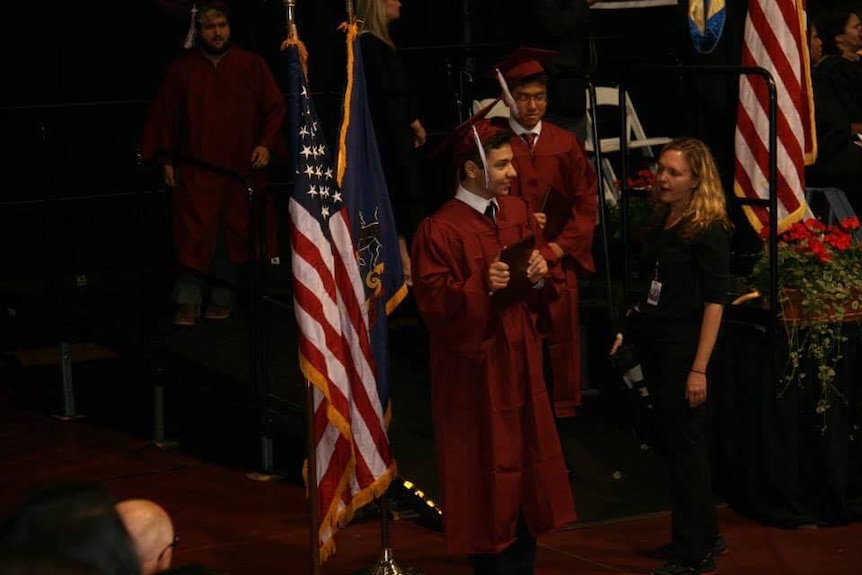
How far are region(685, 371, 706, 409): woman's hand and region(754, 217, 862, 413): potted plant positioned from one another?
0.82 metres

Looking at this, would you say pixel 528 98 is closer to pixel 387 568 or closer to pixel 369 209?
pixel 369 209

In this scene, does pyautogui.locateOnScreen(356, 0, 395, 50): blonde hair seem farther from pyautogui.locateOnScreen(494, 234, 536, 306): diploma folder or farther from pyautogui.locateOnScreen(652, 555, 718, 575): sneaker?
pyautogui.locateOnScreen(652, 555, 718, 575): sneaker

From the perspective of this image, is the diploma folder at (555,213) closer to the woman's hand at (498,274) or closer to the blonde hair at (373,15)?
the blonde hair at (373,15)

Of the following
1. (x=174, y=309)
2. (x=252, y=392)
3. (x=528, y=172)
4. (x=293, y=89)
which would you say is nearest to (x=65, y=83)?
(x=174, y=309)

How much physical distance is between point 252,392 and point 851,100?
14.2ft

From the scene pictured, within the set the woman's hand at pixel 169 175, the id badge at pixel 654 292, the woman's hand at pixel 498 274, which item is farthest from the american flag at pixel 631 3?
the woman's hand at pixel 498 274

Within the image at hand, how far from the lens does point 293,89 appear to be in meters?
6.96

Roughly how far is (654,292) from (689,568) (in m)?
1.29

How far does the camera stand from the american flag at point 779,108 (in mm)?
9508

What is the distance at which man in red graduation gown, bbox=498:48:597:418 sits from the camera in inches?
328

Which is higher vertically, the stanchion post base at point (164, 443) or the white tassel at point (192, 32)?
the white tassel at point (192, 32)

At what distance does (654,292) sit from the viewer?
25.9ft

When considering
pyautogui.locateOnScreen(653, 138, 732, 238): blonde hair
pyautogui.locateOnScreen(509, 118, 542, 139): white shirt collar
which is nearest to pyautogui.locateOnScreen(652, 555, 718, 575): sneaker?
Result: pyautogui.locateOnScreen(653, 138, 732, 238): blonde hair

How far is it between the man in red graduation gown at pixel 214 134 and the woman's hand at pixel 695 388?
384 cm
